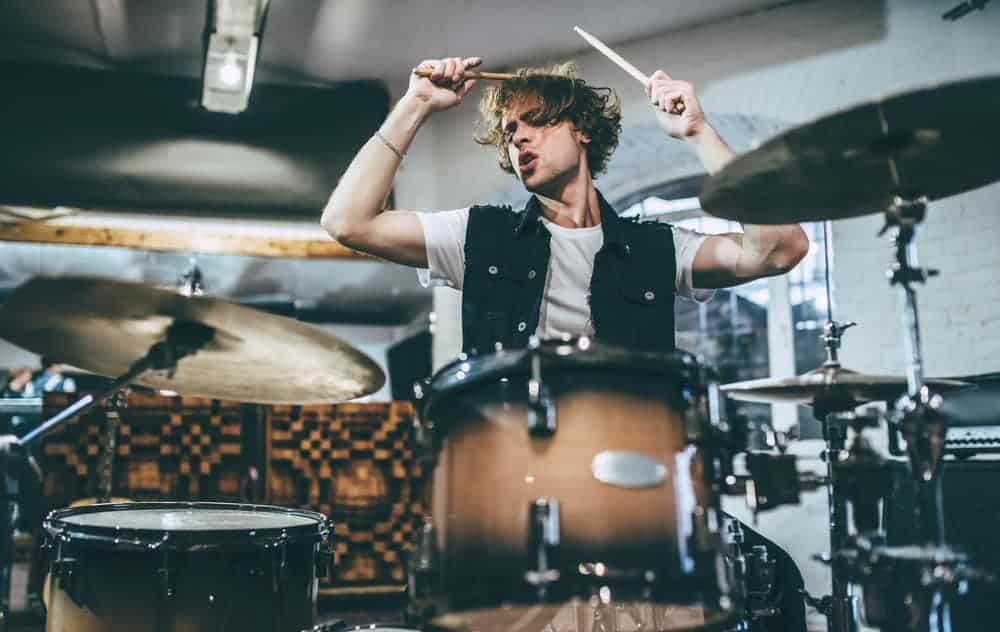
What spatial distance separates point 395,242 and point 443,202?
10.5 ft

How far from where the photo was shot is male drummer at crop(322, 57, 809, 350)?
6.70ft

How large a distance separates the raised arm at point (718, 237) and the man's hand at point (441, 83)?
0.43 meters

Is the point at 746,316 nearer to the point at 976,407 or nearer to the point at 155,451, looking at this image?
the point at 976,407

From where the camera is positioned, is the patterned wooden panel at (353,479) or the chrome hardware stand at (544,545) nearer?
the chrome hardware stand at (544,545)

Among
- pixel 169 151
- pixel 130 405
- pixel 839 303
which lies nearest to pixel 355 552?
pixel 130 405

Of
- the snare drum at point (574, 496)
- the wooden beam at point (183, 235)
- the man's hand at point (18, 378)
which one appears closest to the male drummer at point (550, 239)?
the snare drum at point (574, 496)

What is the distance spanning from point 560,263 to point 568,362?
76 centimetres

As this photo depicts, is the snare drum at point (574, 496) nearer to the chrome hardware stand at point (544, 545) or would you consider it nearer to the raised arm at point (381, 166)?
the chrome hardware stand at point (544, 545)

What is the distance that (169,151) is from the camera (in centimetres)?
495

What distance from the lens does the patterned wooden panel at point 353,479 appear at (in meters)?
5.11

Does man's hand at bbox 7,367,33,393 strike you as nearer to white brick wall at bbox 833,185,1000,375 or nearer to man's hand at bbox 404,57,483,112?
man's hand at bbox 404,57,483,112

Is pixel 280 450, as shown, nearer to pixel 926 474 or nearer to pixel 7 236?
pixel 7 236

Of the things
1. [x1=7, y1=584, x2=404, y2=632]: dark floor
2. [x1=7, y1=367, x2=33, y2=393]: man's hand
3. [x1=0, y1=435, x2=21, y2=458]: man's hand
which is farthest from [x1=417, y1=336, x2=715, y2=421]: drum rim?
[x1=7, y1=367, x2=33, y2=393]: man's hand

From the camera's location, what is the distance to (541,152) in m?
2.23
